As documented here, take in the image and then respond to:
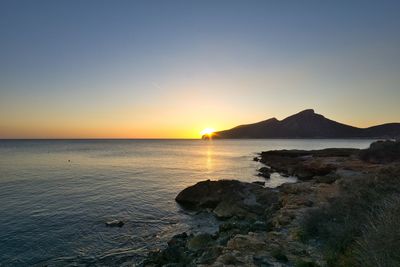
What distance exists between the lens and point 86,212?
26109 mm

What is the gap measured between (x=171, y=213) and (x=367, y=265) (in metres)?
21.6

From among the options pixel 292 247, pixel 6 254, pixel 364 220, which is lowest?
pixel 6 254

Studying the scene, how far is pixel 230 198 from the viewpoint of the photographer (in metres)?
26.4

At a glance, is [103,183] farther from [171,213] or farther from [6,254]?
[6,254]

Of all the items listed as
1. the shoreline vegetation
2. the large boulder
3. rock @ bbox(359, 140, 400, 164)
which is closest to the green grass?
the shoreline vegetation

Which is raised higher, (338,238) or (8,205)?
(338,238)

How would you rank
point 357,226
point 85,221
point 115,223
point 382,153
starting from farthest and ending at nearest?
point 382,153
point 85,221
point 115,223
point 357,226

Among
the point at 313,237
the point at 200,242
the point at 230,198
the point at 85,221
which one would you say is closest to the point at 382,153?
the point at 230,198

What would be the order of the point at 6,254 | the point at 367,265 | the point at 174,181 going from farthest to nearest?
the point at 174,181 < the point at 6,254 < the point at 367,265

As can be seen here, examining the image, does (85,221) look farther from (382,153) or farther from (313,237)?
(382,153)

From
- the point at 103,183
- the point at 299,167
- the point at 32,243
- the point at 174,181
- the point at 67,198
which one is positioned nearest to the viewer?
the point at 32,243

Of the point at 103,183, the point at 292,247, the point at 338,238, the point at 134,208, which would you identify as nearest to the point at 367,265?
the point at 338,238

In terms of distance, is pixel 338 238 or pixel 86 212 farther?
pixel 86 212

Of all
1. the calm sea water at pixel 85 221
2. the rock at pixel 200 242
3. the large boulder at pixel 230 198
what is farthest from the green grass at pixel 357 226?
the calm sea water at pixel 85 221
